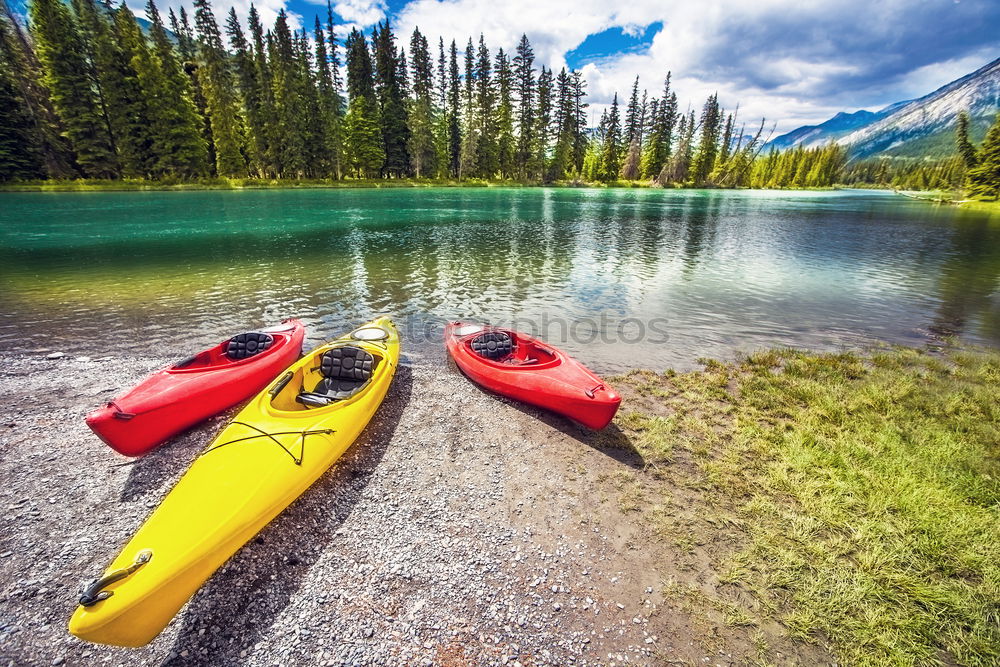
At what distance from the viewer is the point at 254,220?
109 feet

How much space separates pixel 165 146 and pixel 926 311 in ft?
260

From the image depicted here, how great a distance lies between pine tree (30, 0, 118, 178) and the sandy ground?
6870 centimetres

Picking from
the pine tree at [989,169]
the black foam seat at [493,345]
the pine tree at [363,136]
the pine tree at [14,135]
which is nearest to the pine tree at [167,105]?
the pine tree at [14,135]

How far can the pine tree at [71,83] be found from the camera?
48625 mm

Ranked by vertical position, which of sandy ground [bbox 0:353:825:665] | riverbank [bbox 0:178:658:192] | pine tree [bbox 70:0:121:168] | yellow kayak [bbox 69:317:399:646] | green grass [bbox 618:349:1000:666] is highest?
pine tree [bbox 70:0:121:168]

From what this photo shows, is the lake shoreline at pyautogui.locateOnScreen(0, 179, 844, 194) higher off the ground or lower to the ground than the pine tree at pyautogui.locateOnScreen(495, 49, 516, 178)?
lower

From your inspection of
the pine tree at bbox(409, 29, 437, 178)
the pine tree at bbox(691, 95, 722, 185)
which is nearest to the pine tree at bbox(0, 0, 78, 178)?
the pine tree at bbox(409, 29, 437, 178)

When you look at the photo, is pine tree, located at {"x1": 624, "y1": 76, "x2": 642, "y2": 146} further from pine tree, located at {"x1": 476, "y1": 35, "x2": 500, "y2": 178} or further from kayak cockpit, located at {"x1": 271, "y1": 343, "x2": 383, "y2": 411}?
kayak cockpit, located at {"x1": 271, "y1": 343, "x2": 383, "y2": 411}

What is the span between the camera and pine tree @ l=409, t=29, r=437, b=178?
2798 inches

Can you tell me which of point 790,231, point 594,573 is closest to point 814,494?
point 594,573

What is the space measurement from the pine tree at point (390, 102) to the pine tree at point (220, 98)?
74.9ft

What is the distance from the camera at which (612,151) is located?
294 ft

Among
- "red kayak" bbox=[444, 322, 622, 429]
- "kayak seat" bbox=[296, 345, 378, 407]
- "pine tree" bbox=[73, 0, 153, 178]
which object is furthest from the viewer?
"pine tree" bbox=[73, 0, 153, 178]

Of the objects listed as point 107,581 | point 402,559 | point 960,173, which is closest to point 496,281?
point 402,559
